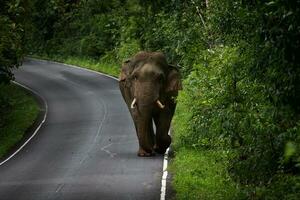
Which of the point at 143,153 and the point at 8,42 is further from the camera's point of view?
the point at 8,42

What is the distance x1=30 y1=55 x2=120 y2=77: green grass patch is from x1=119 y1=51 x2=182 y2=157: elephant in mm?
22870

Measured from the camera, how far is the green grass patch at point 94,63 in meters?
43.3

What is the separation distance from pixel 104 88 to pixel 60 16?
20.5 m

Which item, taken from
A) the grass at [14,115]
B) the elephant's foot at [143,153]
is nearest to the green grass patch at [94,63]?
the grass at [14,115]

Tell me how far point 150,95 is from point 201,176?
3.09 m

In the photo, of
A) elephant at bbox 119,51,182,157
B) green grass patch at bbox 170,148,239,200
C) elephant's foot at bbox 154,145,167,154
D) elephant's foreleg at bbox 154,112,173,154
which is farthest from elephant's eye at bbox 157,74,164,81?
green grass patch at bbox 170,148,239,200

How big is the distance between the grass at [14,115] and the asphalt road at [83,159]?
0.84 m

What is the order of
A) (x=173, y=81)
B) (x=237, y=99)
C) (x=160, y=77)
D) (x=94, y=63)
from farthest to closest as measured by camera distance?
(x=94, y=63)
(x=173, y=81)
(x=160, y=77)
(x=237, y=99)

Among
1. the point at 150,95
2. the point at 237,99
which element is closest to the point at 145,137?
the point at 150,95

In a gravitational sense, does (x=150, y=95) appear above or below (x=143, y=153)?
above

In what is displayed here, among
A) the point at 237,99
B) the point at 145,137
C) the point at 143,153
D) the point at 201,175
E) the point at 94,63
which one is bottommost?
the point at 94,63

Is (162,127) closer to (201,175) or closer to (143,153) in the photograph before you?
(143,153)

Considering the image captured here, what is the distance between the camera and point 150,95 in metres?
17.6

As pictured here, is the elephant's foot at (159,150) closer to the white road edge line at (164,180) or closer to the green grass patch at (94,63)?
the white road edge line at (164,180)
